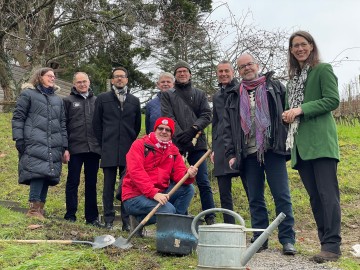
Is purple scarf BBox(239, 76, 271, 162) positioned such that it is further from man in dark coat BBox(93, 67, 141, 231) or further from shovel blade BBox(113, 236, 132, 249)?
man in dark coat BBox(93, 67, 141, 231)

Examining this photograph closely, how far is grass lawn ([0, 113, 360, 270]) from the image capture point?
169 inches

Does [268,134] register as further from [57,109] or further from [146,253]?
[57,109]

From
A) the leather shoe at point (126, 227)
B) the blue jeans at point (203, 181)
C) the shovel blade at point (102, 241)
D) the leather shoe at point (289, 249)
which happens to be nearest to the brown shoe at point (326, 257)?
the leather shoe at point (289, 249)

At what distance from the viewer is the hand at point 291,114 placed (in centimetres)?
461

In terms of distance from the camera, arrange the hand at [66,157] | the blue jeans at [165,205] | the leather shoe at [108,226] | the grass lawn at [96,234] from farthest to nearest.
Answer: the hand at [66,157] < the leather shoe at [108,226] < the blue jeans at [165,205] < the grass lawn at [96,234]

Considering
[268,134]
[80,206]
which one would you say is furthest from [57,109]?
[268,134]

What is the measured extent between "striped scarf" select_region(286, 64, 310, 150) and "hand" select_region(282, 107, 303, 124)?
3.1 inches

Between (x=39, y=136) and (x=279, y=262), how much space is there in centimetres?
299

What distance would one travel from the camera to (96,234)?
5469 mm

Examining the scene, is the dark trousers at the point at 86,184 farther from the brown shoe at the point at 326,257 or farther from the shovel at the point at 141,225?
the brown shoe at the point at 326,257

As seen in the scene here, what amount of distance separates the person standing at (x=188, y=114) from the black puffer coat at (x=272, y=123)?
32.9 inches

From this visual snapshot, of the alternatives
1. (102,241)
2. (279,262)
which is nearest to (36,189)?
(102,241)

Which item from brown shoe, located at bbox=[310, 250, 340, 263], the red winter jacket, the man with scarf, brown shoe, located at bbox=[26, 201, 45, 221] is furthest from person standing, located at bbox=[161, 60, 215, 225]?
brown shoe, located at bbox=[310, 250, 340, 263]

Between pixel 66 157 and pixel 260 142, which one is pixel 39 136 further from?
pixel 260 142
